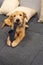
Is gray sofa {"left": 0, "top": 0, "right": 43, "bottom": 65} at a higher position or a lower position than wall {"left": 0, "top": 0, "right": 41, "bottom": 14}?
lower

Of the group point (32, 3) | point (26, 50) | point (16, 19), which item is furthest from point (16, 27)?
point (32, 3)

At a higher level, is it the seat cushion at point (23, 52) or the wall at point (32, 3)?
the wall at point (32, 3)

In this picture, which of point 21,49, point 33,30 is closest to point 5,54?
point 21,49

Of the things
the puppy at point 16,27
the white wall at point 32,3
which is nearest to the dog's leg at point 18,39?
the puppy at point 16,27

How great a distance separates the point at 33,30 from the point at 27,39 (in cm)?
24

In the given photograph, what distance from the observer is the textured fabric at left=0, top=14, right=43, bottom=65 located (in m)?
1.40

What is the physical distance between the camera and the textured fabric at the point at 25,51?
1.40 meters

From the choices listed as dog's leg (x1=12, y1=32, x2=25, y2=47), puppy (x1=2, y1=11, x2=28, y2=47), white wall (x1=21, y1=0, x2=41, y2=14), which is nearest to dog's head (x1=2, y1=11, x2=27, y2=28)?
puppy (x1=2, y1=11, x2=28, y2=47)

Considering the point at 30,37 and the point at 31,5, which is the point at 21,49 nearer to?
the point at 30,37

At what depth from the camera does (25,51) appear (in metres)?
1.49

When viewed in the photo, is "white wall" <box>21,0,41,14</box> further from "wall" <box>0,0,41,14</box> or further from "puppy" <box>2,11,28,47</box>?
"puppy" <box>2,11,28,47</box>

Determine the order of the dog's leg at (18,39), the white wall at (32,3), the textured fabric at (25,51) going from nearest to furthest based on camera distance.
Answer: the textured fabric at (25,51), the dog's leg at (18,39), the white wall at (32,3)

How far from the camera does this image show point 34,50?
151cm

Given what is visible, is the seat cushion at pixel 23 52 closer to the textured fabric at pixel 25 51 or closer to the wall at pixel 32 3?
the textured fabric at pixel 25 51
